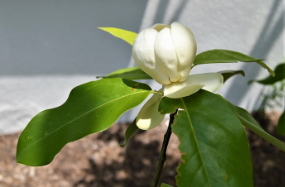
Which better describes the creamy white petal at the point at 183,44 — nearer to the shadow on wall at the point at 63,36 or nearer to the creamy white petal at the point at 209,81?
the creamy white petal at the point at 209,81

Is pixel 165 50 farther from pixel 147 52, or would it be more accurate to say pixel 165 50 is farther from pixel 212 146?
pixel 212 146

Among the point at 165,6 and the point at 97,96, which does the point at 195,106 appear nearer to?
the point at 97,96

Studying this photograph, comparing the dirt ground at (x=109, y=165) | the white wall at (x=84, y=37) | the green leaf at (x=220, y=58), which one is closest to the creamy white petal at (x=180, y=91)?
the green leaf at (x=220, y=58)

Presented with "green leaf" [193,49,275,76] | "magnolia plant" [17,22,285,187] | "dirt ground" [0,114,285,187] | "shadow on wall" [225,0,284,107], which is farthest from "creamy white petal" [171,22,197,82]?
"shadow on wall" [225,0,284,107]

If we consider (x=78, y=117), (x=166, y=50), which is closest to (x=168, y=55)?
(x=166, y=50)

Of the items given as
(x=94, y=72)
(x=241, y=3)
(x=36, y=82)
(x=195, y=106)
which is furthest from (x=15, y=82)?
(x=195, y=106)

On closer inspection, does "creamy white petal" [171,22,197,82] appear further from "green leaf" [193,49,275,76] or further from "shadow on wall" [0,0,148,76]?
"shadow on wall" [0,0,148,76]
